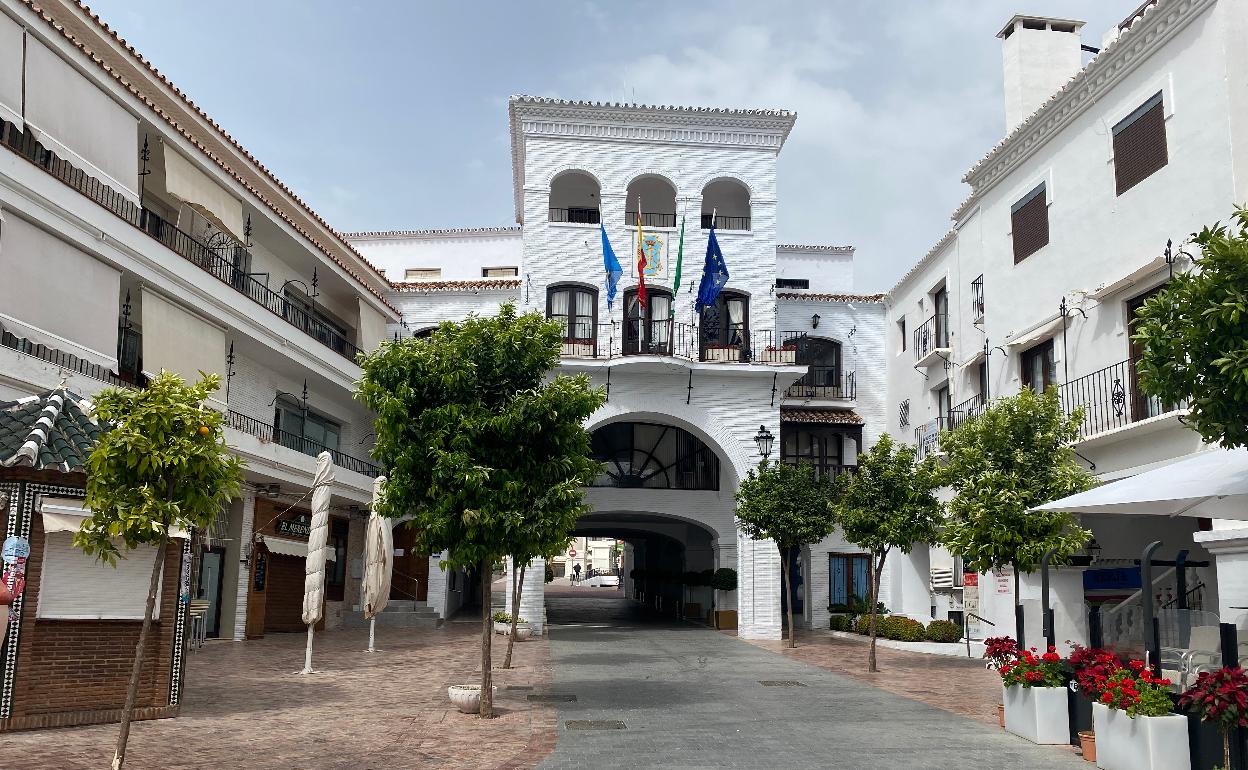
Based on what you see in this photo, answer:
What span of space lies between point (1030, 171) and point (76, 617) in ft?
64.4

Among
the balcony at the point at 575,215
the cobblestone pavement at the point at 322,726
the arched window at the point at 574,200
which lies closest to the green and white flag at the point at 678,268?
the balcony at the point at 575,215

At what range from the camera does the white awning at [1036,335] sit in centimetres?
1988

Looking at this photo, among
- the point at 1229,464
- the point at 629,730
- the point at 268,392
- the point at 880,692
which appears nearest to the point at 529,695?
the point at 629,730

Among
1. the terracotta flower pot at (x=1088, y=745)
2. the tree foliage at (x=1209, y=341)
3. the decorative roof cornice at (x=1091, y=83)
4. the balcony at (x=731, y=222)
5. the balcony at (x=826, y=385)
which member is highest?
the balcony at (x=731, y=222)

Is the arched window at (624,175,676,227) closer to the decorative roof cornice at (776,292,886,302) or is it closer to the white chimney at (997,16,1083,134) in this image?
the decorative roof cornice at (776,292,886,302)

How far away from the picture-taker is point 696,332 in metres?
28.5

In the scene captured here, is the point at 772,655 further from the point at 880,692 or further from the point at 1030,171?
the point at 1030,171

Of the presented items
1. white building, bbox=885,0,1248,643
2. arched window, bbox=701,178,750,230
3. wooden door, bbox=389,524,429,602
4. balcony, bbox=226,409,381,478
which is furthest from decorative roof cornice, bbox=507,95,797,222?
wooden door, bbox=389,524,429,602

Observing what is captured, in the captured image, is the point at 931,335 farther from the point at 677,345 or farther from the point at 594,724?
the point at 594,724

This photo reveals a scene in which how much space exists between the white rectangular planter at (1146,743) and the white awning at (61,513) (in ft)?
32.1

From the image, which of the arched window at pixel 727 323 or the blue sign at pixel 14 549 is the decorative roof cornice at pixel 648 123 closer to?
the arched window at pixel 727 323

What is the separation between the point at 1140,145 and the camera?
17.6 m

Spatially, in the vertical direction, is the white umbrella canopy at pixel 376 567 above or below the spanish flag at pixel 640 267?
below

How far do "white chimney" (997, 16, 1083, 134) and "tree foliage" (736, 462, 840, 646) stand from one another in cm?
999
